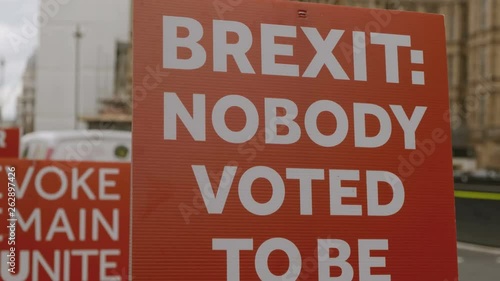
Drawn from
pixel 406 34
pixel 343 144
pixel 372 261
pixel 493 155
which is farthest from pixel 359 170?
pixel 493 155

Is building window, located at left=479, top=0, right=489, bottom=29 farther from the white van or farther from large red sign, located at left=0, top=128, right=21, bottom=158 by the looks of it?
large red sign, located at left=0, top=128, right=21, bottom=158

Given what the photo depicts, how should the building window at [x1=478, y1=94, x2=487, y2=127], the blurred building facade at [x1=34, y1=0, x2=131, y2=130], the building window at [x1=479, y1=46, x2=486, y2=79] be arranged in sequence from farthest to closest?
the blurred building facade at [x1=34, y1=0, x2=131, y2=130] → the building window at [x1=479, y1=46, x2=486, y2=79] → the building window at [x1=478, y1=94, x2=487, y2=127]

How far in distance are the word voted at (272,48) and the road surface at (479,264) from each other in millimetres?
2396

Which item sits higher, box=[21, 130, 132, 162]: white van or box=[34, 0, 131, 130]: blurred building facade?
box=[34, 0, 131, 130]: blurred building facade

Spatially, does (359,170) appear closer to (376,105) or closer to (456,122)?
(376,105)

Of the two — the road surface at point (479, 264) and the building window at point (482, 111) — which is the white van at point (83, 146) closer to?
the road surface at point (479, 264)

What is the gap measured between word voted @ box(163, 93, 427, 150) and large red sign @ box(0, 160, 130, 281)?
2437 mm

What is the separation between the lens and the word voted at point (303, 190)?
6.56ft

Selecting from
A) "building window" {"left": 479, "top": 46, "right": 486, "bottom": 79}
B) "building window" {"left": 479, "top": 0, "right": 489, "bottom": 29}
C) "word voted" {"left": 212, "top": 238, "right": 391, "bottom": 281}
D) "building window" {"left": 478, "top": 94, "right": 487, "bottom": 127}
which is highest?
"building window" {"left": 479, "top": 0, "right": 489, "bottom": 29}

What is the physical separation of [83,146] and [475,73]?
142 ft

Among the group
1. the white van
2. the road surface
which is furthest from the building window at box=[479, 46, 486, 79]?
the road surface

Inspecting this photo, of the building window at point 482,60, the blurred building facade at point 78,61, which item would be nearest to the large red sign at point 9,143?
the building window at point 482,60

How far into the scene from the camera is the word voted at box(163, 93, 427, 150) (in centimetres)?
201

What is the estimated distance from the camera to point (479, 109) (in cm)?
4831
